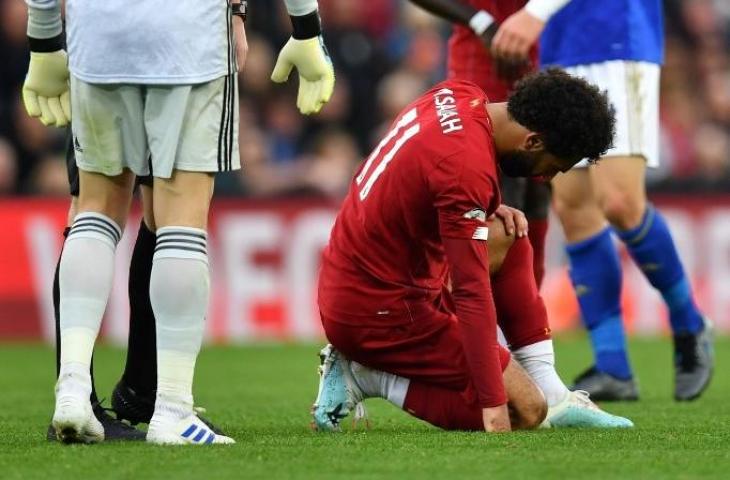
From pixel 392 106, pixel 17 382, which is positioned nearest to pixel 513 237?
pixel 17 382

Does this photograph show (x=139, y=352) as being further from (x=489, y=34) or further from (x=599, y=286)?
(x=599, y=286)

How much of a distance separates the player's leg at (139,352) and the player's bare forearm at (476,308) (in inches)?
36.8

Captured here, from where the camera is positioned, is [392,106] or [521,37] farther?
[392,106]

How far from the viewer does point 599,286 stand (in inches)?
235

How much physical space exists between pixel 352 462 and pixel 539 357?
1226mm

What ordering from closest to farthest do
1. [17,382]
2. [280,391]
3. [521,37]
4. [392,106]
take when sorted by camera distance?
[521,37]
[280,391]
[17,382]
[392,106]

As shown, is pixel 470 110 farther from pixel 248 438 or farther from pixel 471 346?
pixel 248 438

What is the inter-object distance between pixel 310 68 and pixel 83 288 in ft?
3.00

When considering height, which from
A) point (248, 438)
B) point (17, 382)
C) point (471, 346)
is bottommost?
point (17, 382)

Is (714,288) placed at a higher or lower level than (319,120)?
lower

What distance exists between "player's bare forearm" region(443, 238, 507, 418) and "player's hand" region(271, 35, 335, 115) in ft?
1.86

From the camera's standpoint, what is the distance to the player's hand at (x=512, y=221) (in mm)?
4496

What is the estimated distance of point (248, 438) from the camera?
13.6 ft

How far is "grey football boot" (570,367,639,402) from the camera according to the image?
225 inches
